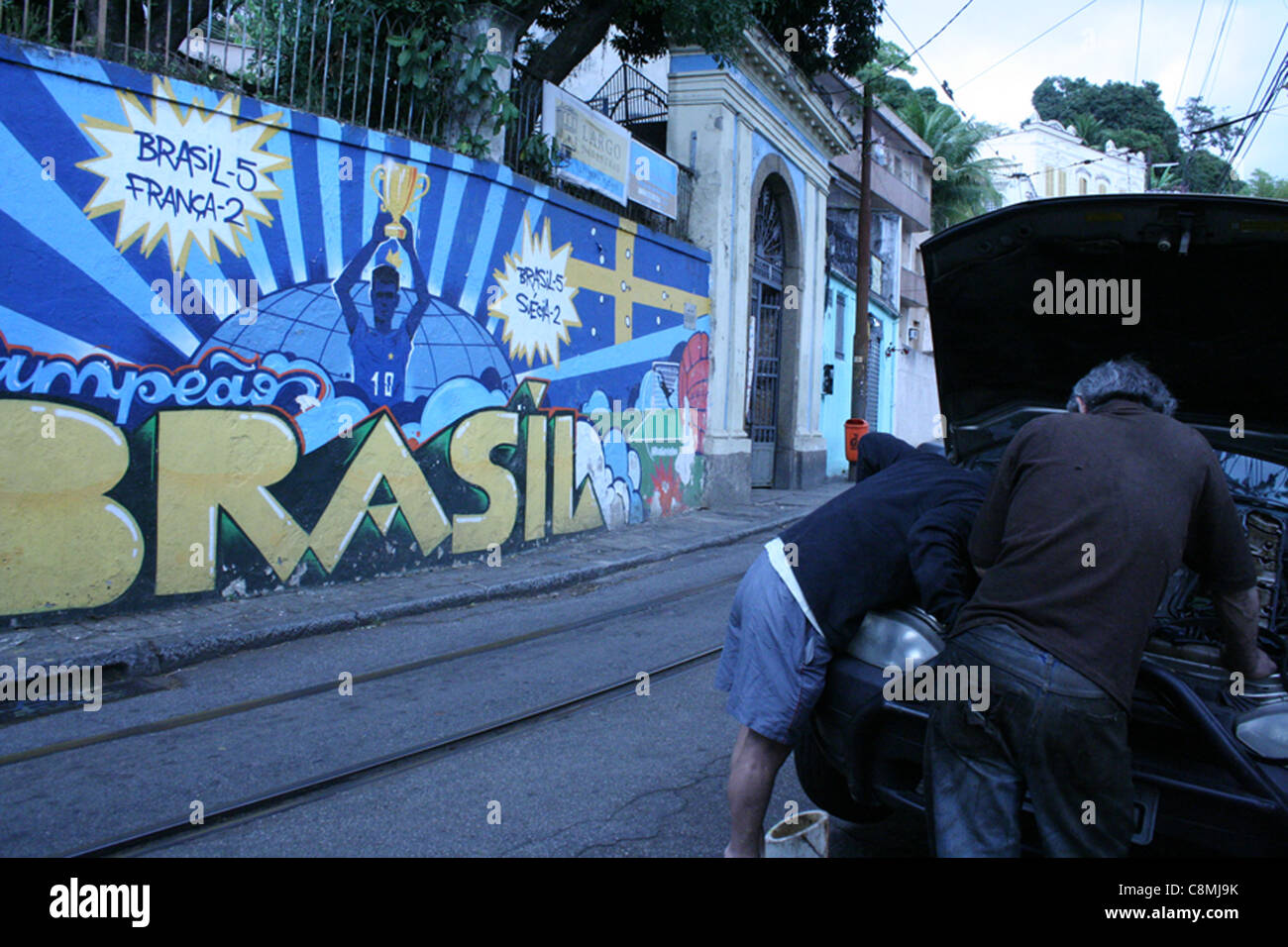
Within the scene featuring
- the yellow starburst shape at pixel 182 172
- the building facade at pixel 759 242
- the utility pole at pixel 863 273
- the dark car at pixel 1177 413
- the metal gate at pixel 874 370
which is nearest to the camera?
the dark car at pixel 1177 413

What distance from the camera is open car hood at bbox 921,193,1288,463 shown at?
3.35 meters

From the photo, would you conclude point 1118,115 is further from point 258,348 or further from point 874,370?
point 258,348

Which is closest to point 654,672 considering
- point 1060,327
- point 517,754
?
point 517,754

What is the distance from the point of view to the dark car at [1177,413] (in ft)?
7.96

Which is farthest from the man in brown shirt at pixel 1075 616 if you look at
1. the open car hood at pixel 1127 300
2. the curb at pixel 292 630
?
the curb at pixel 292 630

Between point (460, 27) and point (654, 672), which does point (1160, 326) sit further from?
point (460, 27)

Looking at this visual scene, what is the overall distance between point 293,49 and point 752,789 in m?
7.24

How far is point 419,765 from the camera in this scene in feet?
14.0

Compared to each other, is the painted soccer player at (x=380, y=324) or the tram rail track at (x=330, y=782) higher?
the painted soccer player at (x=380, y=324)

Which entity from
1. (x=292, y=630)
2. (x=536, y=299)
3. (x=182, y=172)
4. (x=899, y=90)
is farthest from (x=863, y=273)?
(x=899, y=90)

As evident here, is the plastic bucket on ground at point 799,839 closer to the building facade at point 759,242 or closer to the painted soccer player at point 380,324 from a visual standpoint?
the painted soccer player at point 380,324

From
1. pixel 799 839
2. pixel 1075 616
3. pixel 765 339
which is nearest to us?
pixel 1075 616

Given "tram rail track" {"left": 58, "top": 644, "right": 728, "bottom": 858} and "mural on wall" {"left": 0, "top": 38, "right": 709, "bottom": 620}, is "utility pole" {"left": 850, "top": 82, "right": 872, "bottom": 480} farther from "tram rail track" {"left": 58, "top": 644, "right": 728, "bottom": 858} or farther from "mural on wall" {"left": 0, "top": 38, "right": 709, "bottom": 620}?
"tram rail track" {"left": 58, "top": 644, "right": 728, "bottom": 858}
